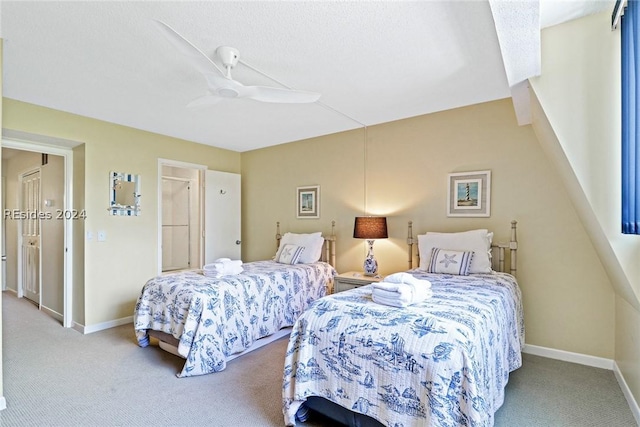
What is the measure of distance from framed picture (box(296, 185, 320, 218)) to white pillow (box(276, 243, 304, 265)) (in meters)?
0.64

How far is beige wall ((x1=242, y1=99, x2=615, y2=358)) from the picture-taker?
2916 mm

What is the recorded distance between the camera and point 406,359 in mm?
1611

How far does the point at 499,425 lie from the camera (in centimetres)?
203

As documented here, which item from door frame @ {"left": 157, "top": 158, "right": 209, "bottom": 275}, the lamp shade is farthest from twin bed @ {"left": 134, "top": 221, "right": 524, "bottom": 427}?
door frame @ {"left": 157, "top": 158, "right": 209, "bottom": 275}

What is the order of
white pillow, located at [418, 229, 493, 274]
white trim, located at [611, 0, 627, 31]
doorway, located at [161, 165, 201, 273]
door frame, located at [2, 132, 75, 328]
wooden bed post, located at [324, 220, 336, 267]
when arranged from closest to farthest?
white trim, located at [611, 0, 627, 31] < white pillow, located at [418, 229, 493, 274] < door frame, located at [2, 132, 75, 328] < wooden bed post, located at [324, 220, 336, 267] < doorway, located at [161, 165, 201, 273]

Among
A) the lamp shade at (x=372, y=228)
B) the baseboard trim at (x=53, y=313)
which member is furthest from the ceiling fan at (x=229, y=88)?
the baseboard trim at (x=53, y=313)

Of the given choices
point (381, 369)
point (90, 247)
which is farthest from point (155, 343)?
point (381, 369)

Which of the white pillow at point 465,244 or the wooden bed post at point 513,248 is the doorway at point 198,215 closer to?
the white pillow at point 465,244

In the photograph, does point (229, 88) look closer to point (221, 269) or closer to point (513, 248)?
point (221, 269)

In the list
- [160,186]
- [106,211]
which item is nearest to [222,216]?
[160,186]

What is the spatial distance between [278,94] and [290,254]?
228 cm

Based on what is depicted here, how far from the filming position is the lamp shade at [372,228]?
3.67 metres

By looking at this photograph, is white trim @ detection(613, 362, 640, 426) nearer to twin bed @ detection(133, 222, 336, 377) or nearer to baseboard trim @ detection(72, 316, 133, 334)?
twin bed @ detection(133, 222, 336, 377)

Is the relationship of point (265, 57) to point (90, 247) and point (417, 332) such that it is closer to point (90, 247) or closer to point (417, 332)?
point (417, 332)
